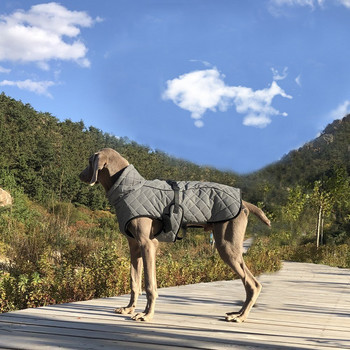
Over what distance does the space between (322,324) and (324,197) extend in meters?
14.4

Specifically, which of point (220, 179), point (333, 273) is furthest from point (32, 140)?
point (333, 273)

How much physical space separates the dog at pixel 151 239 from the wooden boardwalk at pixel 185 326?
0.51ft

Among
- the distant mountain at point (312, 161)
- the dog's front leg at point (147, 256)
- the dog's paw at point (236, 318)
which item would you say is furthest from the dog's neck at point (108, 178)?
the distant mountain at point (312, 161)

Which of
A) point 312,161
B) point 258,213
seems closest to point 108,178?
point 258,213

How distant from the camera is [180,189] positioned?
10.9 feet

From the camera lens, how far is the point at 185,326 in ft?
9.89

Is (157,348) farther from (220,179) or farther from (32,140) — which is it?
(32,140)

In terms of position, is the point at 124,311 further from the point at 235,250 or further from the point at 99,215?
the point at 99,215

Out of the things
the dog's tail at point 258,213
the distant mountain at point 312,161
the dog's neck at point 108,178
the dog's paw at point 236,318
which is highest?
the distant mountain at point 312,161

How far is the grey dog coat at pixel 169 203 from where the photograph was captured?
3193 millimetres

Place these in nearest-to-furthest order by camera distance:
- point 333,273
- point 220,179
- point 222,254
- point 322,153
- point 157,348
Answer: point 157,348 < point 222,254 < point 333,273 < point 220,179 < point 322,153

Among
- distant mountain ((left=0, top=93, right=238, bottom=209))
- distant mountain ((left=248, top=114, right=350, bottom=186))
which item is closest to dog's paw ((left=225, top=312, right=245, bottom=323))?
distant mountain ((left=0, top=93, right=238, bottom=209))

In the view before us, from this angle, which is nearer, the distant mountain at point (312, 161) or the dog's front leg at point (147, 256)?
the dog's front leg at point (147, 256)

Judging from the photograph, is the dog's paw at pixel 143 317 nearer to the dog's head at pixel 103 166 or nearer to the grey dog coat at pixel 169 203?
the grey dog coat at pixel 169 203
